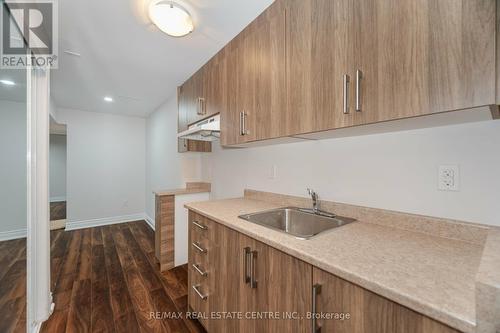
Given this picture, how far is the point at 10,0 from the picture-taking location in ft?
3.90

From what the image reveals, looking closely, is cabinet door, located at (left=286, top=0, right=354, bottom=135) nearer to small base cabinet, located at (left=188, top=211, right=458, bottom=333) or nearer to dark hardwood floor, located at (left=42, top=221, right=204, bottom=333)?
small base cabinet, located at (left=188, top=211, right=458, bottom=333)

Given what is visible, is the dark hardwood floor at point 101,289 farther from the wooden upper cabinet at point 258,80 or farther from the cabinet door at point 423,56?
the cabinet door at point 423,56

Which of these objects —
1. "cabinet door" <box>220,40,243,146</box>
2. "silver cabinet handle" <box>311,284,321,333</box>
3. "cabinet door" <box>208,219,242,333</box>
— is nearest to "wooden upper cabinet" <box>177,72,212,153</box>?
"cabinet door" <box>220,40,243,146</box>

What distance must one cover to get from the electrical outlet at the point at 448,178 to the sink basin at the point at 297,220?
1.56 feet

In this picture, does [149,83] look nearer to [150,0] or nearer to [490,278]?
[150,0]

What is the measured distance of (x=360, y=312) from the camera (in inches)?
27.0

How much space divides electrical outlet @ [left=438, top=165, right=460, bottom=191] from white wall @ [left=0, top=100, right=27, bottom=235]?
2.93 metres

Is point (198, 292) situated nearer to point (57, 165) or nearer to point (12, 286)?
point (12, 286)

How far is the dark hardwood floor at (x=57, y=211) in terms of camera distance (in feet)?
14.6

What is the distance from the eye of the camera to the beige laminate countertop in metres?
0.53

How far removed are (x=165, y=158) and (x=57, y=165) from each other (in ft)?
12.2

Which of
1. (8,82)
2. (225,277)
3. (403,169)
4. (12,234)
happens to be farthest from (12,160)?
(403,169)

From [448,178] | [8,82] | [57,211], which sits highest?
[8,82]

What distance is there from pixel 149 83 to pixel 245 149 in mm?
1703
